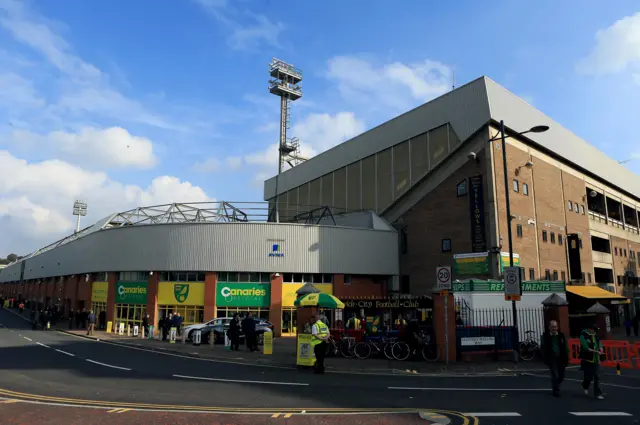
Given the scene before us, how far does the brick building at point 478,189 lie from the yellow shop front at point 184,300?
15.4m

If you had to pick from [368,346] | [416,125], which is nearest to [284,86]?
[416,125]

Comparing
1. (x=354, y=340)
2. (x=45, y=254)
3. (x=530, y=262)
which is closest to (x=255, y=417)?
(x=354, y=340)

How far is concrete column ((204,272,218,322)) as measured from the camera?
1261 inches

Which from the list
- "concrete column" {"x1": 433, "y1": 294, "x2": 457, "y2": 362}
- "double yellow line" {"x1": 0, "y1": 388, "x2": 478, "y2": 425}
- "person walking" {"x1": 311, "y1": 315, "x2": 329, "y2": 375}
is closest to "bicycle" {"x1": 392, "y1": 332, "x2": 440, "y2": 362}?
"concrete column" {"x1": 433, "y1": 294, "x2": 457, "y2": 362}

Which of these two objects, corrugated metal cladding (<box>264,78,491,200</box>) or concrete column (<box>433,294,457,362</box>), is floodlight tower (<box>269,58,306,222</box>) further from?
concrete column (<box>433,294,457,362</box>)

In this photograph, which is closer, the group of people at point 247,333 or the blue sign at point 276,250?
the group of people at point 247,333

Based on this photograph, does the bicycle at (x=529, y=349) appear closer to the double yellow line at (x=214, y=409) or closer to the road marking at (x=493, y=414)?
the road marking at (x=493, y=414)

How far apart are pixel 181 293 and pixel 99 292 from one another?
1072cm

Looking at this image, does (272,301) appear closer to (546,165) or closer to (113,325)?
(113,325)

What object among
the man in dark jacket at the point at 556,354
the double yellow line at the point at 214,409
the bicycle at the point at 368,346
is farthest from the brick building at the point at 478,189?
the double yellow line at the point at 214,409

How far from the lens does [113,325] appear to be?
3575 centimetres

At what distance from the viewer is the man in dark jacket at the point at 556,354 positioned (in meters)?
10.6

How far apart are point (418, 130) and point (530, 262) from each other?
43.7 ft

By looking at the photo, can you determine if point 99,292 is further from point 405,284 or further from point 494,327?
point 494,327
